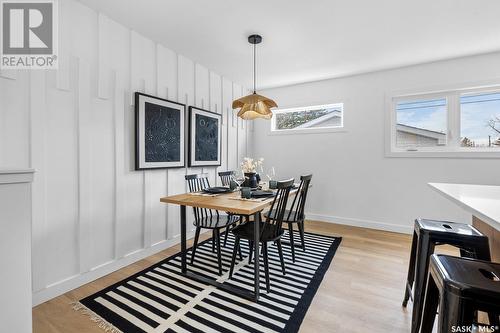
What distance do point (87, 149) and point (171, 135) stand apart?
0.98m

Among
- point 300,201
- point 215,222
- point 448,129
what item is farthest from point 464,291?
point 448,129

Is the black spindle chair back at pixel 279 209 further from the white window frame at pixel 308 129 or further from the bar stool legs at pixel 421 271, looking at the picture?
the white window frame at pixel 308 129

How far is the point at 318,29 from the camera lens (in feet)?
8.32

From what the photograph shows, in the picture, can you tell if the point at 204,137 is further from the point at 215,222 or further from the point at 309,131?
the point at 309,131

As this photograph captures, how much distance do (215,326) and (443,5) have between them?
3239 millimetres

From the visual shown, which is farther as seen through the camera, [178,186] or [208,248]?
[178,186]

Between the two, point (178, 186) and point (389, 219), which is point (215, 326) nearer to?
point (178, 186)

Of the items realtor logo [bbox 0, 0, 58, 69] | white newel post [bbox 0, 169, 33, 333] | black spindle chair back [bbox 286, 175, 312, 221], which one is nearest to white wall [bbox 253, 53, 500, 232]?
black spindle chair back [bbox 286, 175, 312, 221]

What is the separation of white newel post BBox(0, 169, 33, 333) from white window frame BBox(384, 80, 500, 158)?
409cm

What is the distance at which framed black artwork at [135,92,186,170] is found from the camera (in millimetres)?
2576

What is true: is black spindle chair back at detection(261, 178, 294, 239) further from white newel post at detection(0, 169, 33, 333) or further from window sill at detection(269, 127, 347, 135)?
window sill at detection(269, 127, 347, 135)

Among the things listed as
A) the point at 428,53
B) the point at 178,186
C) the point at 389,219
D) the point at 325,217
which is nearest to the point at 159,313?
the point at 178,186

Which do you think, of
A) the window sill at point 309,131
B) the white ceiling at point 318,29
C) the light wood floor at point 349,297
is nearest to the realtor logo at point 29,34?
the white ceiling at point 318,29

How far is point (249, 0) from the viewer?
207 centimetres
